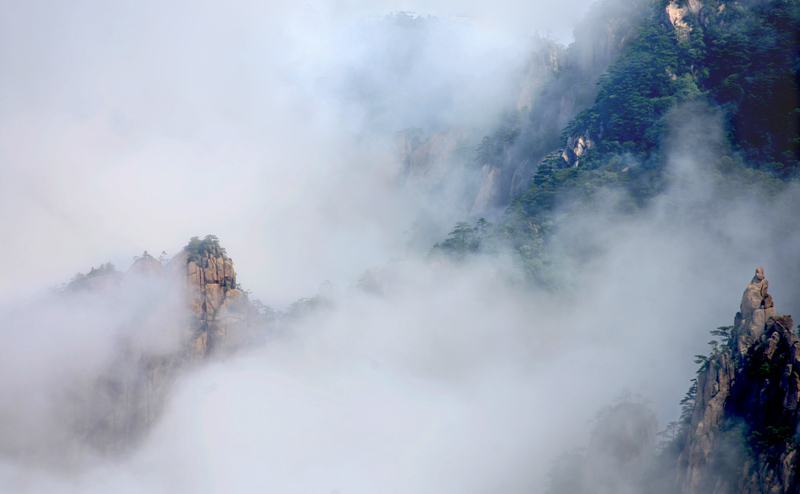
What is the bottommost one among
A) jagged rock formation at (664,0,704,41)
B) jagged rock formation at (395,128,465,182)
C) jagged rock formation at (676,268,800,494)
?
jagged rock formation at (676,268,800,494)

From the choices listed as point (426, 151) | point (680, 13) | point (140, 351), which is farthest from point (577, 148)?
point (140, 351)

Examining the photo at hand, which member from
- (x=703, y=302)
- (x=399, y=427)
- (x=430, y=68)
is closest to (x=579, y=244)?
(x=703, y=302)

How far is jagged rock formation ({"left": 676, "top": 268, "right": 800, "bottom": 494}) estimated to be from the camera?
32.1 metres

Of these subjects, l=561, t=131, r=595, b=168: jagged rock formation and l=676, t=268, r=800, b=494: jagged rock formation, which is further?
l=561, t=131, r=595, b=168: jagged rock formation

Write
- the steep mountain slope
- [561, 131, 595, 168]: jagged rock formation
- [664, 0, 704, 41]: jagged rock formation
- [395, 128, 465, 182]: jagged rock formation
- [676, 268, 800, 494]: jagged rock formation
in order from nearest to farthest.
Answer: [676, 268, 800, 494]: jagged rock formation < the steep mountain slope < [561, 131, 595, 168]: jagged rock formation < [664, 0, 704, 41]: jagged rock formation < [395, 128, 465, 182]: jagged rock formation

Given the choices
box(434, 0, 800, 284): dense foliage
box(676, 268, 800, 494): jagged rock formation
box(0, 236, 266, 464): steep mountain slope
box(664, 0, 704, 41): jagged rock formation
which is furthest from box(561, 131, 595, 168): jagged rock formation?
box(676, 268, 800, 494): jagged rock formation

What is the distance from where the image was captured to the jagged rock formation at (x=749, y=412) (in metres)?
32.1

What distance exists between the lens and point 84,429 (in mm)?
57531

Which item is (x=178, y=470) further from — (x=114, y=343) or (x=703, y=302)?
(x=703, y=302)

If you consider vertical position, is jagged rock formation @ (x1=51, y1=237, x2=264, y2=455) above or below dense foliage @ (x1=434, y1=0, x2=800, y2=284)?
below

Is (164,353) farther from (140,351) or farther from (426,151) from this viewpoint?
(426,151)

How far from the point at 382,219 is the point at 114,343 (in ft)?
173

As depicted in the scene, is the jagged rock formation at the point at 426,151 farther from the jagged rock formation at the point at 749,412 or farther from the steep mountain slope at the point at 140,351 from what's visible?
the jagged rock formation at the point at 749,412

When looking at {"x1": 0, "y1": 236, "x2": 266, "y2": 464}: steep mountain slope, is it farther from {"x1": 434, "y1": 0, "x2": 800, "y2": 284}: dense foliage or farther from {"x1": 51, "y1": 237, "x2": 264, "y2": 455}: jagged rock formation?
{"x1": 434, "y1": 0, "x2": 800, "y2": 284}: dense foliage
